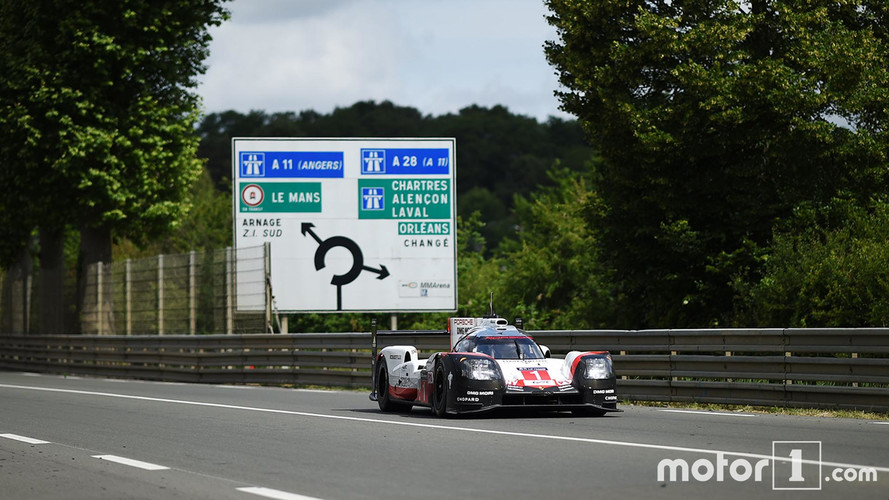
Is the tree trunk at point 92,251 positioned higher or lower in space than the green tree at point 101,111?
lower

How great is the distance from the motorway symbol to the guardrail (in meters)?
3.26

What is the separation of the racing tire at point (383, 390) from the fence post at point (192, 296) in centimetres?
1438

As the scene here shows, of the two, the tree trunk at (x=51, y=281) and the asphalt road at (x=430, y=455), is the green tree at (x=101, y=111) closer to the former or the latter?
the tree trunk at (x=51, y=281)

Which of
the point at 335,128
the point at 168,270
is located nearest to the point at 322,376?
the point at 168,270

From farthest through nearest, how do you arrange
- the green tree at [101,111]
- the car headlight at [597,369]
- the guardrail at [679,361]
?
the green tree at [101,111] → the guardrail at [679,361] → the car headlight at [597,369]

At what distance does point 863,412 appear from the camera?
1480cm

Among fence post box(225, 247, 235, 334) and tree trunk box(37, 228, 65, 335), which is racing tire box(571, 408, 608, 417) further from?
tree trunk box(37, 228, 65, 335)

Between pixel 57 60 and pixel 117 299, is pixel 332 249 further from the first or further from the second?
pixel 57 60

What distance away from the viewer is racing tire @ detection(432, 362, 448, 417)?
1507 centimetres

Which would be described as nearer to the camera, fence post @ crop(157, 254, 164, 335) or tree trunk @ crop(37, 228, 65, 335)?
fence post @ crop(157, 254, 164, 335)

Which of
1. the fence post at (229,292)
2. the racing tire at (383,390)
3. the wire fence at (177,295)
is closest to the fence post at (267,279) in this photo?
the wire fence at (177,295)

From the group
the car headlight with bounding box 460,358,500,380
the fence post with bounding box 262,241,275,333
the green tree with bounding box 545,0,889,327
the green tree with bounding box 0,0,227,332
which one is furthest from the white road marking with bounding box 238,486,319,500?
the green tree with bounding box 0,0,227,332

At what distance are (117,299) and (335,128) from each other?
9910cm

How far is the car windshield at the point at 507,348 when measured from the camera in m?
15.2
